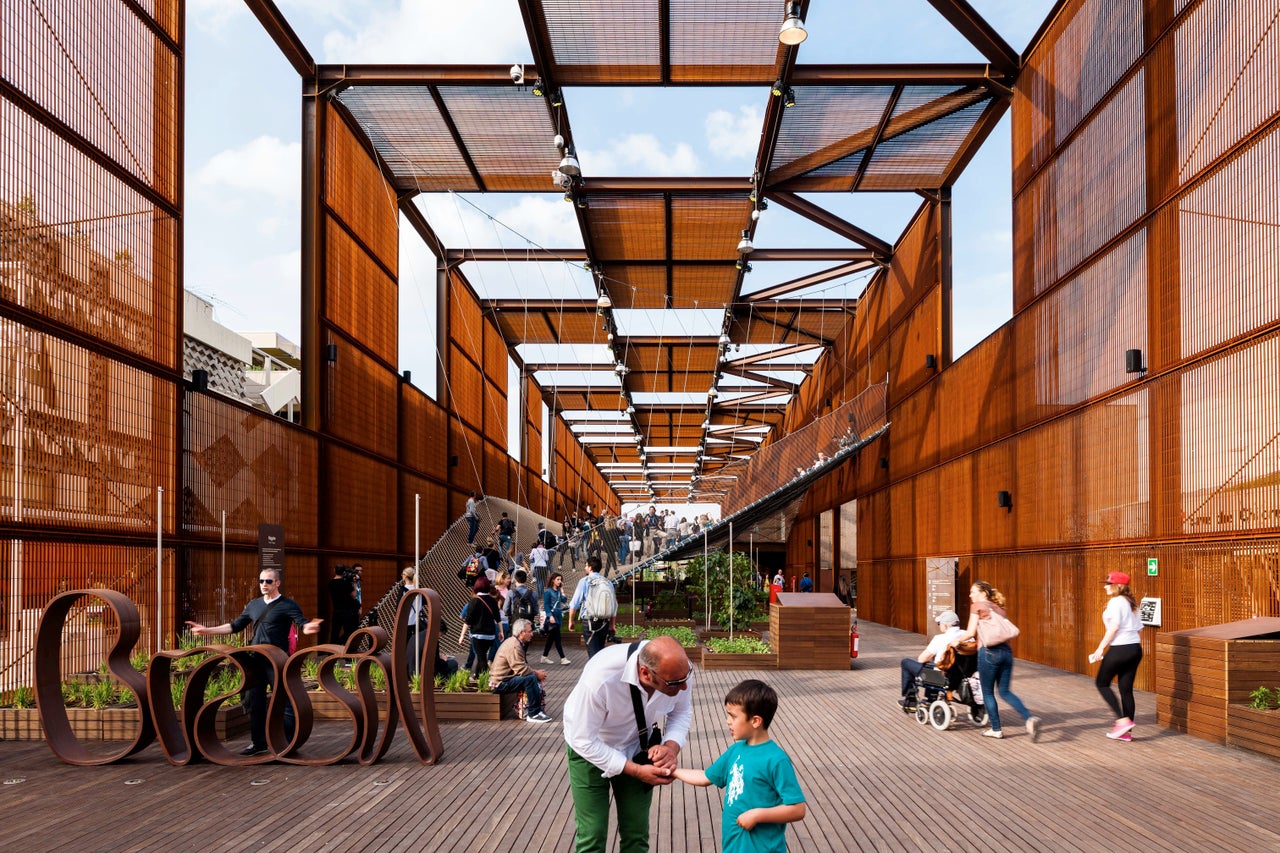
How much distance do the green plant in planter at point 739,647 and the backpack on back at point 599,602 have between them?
250 centimetres

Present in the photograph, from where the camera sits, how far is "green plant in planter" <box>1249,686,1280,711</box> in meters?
9.28

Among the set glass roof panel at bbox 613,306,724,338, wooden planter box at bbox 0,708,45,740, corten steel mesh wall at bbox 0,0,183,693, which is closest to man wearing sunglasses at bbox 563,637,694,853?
wooden planter box at bbox 0,708,45,740

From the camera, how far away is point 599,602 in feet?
49.8

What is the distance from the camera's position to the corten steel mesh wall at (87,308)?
11.4 meters

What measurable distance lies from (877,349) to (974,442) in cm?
977

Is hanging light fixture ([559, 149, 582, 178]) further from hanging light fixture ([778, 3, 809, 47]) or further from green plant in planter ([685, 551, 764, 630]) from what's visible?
green plant in planter ([685, 551, 764, 630])

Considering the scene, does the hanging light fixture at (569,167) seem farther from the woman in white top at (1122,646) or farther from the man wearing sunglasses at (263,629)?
the woman in white top at (1122,646)

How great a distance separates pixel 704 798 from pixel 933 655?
4029 mm

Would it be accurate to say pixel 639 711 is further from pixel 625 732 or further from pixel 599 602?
pixel 599 602

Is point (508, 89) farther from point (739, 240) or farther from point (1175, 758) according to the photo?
point (1175, 758)

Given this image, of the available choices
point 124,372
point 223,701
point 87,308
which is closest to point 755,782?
point 223,701

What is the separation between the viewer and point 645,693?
13.9 ft

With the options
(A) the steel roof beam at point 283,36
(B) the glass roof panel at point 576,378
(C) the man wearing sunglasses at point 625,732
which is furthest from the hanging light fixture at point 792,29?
(B) the glass roof panel at point 576,378

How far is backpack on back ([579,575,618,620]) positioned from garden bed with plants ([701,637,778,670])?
2141 millimetres
